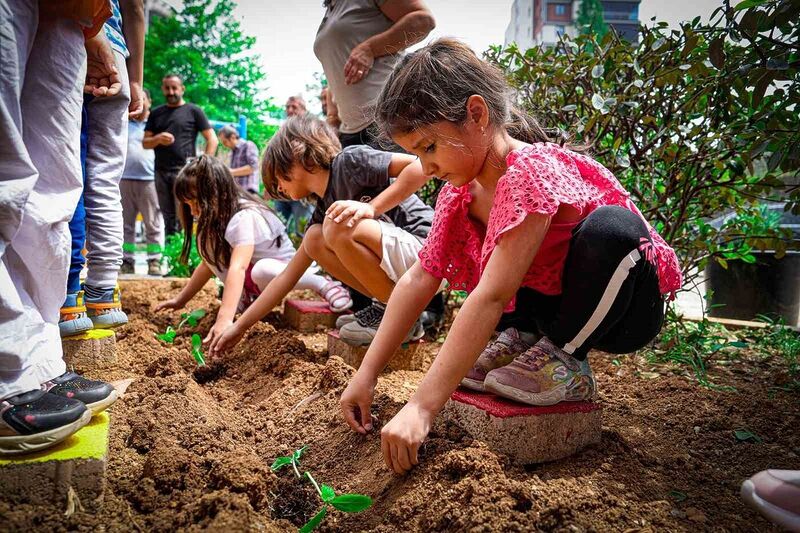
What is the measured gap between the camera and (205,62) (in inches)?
889

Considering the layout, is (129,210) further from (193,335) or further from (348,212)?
(348,212)

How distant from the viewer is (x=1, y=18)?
1.23 metres

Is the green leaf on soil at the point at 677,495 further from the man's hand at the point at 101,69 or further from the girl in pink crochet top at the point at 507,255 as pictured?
the man's hand at the point at 101,69

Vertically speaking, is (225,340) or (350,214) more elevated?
(350,214)

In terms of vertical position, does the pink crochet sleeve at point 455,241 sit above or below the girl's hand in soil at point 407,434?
above

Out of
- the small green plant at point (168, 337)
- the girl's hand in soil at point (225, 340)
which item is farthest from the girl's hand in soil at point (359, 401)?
the small green plant at point (168, 337)

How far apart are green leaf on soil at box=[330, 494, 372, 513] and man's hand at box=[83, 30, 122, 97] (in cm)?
169

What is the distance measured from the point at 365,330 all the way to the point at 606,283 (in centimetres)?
119

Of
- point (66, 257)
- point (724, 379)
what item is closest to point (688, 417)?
point (724, 379)

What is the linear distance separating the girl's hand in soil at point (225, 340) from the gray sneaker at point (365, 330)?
1.53ft

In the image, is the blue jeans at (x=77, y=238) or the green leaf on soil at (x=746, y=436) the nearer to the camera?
the green leaf on soil at (x=746, y=436)

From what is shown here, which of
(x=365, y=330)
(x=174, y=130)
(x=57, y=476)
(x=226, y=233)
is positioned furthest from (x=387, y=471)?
(x=174, y=130)

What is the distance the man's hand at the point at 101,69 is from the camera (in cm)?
195

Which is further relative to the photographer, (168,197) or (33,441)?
(168,197)
